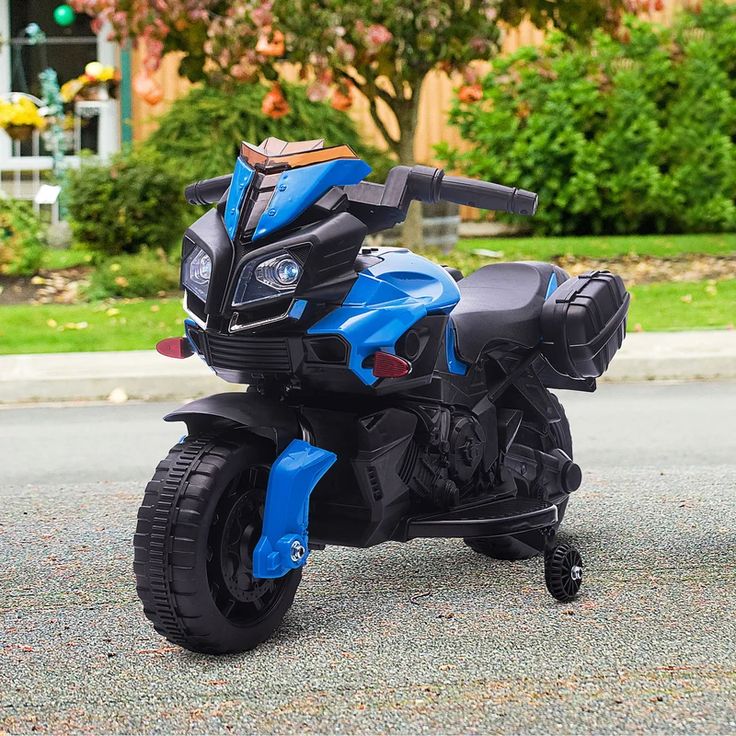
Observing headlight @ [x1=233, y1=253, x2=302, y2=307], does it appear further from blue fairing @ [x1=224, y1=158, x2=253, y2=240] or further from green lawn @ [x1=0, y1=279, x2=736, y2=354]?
green lawn @ [x1=0, y1=279, x2=736, y2=354]

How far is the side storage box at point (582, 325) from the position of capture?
173 inches

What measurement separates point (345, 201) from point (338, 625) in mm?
1267

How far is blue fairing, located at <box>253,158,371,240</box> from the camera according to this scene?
12.2 ft

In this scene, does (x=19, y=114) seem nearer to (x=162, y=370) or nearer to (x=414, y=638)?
(x=162, y=370)

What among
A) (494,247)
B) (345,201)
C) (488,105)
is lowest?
(494,247)

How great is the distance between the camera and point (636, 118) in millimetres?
16359

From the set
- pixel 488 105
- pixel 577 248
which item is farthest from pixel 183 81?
pixel 577 248

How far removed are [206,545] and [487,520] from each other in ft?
3.20

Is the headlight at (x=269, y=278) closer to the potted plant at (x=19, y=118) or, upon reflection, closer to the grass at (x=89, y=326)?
the grass at (x=89, y=326)

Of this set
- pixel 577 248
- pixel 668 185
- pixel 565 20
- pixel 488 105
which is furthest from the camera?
pixel 488 105

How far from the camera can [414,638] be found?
399cm

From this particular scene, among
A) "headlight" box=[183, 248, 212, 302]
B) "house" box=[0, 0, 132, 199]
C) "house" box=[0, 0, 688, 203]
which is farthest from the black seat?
"house" box=[0, 0, 132, 199]

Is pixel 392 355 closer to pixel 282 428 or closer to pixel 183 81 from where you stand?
pixel 282 428

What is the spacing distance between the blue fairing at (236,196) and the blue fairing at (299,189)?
84 millimetres
